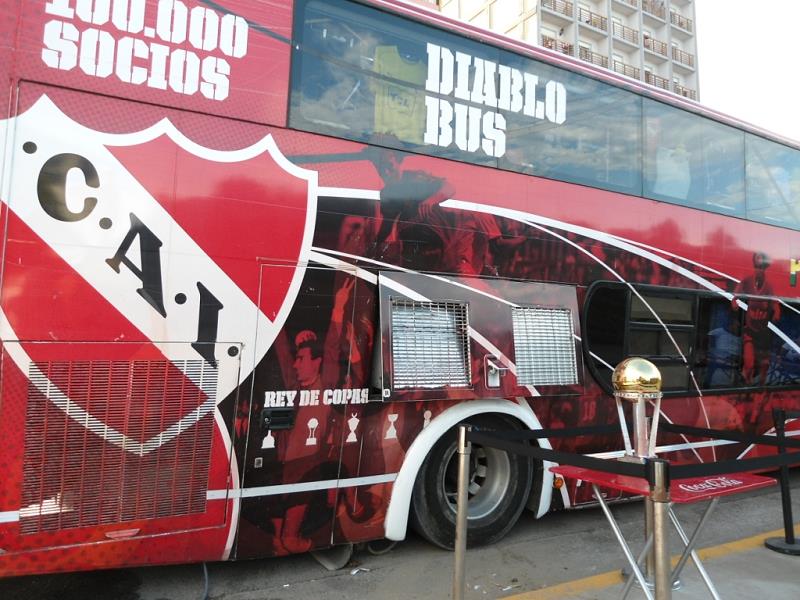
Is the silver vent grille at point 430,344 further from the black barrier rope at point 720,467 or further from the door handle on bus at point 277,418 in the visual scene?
the black barrier rope at point 720,467

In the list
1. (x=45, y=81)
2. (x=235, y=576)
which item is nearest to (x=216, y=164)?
(x=45, y=81)

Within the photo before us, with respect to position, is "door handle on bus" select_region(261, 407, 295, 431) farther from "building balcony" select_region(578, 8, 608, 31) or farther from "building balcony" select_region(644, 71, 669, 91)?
"building balcony" select_region(644, 71, 669, 91)

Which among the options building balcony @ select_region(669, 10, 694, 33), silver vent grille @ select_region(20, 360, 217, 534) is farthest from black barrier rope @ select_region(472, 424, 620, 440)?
building balcony @ select_region(669, 10, 694, 33)

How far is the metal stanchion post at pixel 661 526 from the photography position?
1.98 meters

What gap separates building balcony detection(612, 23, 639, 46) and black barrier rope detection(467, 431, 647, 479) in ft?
128

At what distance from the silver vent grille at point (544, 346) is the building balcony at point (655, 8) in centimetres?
4093

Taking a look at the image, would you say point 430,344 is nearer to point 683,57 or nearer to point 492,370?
point 492,370

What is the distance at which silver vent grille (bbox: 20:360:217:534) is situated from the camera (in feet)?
9.25

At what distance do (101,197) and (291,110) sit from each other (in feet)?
4.27

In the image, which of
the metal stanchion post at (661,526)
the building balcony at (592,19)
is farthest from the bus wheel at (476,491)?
the building balcony at (592,19)

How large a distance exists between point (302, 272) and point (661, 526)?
2446 mm

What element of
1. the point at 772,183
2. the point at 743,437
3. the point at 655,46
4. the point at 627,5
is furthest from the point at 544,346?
the point at 655,46

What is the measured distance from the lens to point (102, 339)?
297 centimetres

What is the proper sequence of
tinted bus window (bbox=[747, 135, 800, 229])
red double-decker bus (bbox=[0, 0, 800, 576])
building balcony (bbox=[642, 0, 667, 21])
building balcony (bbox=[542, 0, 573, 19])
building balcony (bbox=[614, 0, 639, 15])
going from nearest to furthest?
1. red double-decker bus (bbox=[0, 0, 800, 576])
2. tinted bus window (bbox=[747, 135, 800, 229])
3. building balcony (bbox=[542, 0, 573, 19])
4. building balcony (bbox=[614, 0, 639, 15])
5. building balcony (bbox=[642, 0, 667, 21])
